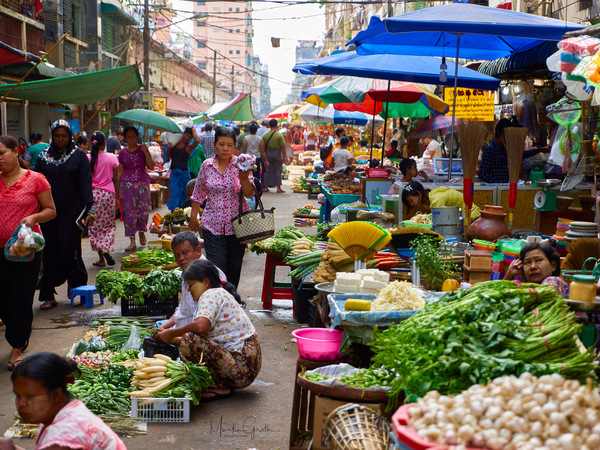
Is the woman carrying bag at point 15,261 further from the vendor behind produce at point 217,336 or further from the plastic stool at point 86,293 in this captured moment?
the plastic stool at point 86,293

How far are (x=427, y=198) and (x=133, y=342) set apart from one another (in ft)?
12.8

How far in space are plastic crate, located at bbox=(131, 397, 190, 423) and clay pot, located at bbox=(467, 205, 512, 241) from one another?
9.76ft

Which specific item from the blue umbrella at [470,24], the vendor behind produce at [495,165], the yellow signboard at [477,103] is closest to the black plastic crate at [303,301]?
the blue umbrella at [470,24]

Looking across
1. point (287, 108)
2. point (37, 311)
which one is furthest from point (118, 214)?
point (287, 108)

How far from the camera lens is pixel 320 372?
4020mm

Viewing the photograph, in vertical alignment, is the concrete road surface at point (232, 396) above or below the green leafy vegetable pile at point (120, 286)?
below

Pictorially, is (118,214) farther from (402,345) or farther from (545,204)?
(402,345)

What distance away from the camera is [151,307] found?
23.3 feet

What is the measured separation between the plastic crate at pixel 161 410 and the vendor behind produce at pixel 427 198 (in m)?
3.98

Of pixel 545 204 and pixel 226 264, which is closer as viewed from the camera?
pixel 226 264

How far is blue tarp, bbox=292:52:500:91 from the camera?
9328 millimetres

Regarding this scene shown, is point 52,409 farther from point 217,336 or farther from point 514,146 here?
point 514,146

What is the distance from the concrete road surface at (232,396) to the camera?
439cm

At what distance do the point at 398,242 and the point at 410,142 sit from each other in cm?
1648
